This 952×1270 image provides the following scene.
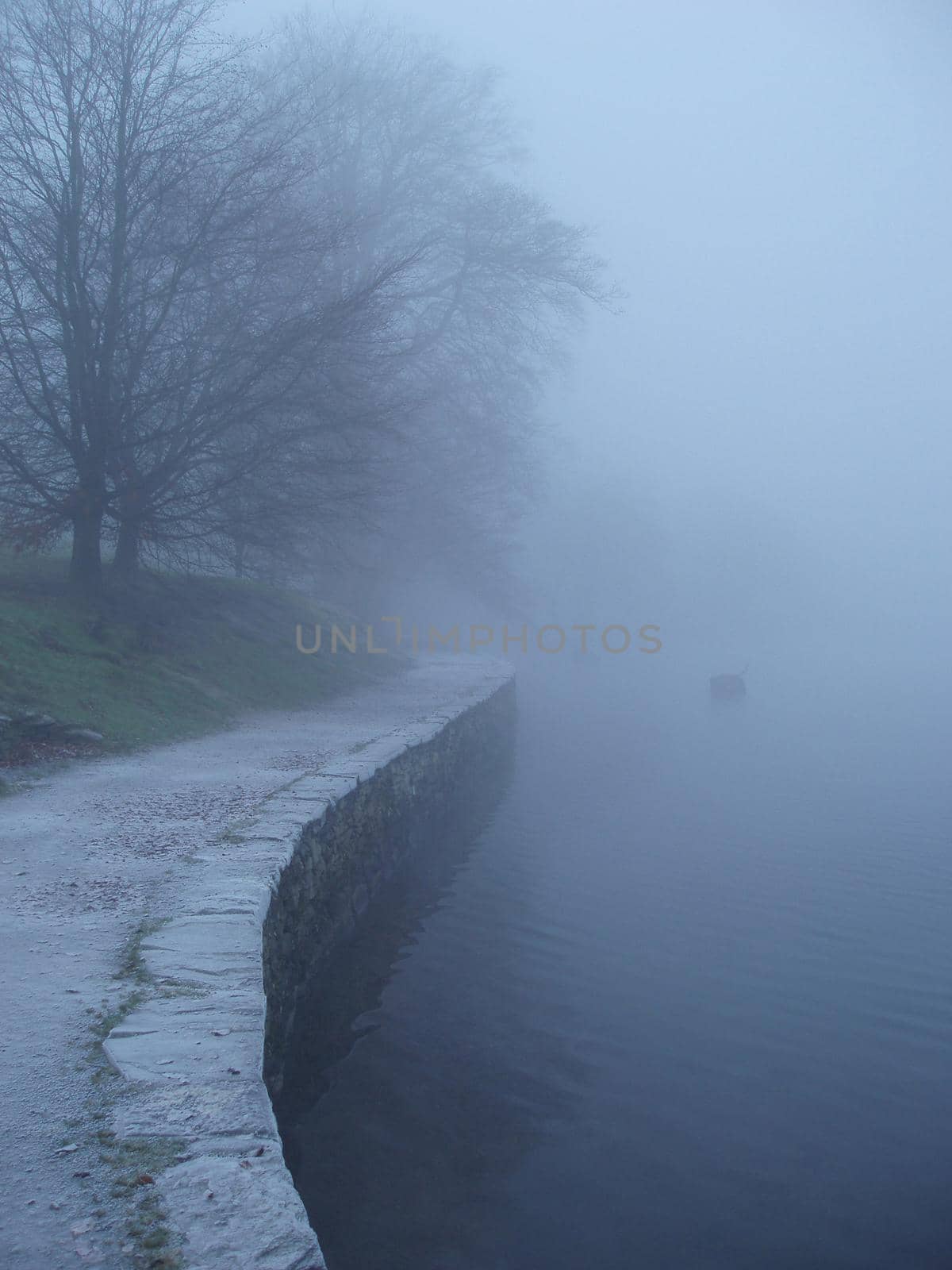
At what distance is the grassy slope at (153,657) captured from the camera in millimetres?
10391

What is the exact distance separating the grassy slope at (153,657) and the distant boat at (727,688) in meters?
11.5

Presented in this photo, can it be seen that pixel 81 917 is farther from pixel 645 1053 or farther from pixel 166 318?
pixel 166 318

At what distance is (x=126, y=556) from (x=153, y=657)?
2.31 metres

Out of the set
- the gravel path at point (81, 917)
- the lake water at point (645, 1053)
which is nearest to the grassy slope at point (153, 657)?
the gravel path at point (81, 917)

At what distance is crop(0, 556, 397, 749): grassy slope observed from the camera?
10.4m

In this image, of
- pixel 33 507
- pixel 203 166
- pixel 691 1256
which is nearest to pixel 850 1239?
pixel 691 1256

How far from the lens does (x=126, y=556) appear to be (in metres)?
14.6

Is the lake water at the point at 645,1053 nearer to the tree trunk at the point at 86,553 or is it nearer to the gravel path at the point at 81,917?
the gravel path at the point at 81,917

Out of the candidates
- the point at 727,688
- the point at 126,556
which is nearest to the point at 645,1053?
the point at 126,556

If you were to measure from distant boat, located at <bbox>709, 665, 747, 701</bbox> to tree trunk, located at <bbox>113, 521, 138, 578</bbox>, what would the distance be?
1601cm

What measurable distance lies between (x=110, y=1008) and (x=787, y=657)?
41.5 m

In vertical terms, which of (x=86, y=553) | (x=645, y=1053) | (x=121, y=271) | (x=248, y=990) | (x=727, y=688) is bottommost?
(x=645, y=1053)

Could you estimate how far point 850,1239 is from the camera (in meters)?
5.04

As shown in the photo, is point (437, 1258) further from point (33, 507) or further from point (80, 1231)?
point (33, 507)
